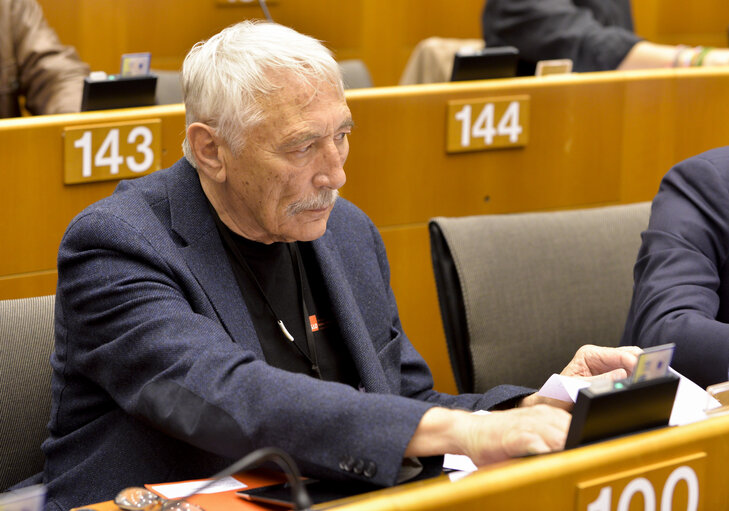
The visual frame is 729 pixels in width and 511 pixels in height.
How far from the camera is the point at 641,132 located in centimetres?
307

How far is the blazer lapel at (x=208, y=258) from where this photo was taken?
59.1 inches

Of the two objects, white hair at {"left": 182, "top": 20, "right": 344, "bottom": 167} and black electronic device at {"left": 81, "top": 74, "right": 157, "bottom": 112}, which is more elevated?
white hair at {"left": 182, "top": 20, "right": 344, "bottom": 167}

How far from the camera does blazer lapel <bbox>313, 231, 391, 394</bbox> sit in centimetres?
164

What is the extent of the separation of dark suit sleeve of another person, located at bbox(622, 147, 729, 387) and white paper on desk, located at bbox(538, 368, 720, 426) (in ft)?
1.09

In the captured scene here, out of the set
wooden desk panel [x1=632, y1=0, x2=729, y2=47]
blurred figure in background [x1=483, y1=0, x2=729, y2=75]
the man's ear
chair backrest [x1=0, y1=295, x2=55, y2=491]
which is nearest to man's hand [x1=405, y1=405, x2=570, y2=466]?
the man's ear

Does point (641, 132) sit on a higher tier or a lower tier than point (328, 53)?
lower

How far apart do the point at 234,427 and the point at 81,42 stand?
355 cm

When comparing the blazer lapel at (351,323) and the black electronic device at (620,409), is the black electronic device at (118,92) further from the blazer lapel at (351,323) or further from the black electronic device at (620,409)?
the black electronic device at (620,409)

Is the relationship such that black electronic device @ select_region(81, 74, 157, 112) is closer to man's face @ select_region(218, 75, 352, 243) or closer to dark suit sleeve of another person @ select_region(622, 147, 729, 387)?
man's face @ select_region(218, 75, 352, 243)

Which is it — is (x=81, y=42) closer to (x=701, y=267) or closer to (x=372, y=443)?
(x=701, y=267)

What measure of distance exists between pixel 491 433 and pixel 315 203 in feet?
1.72

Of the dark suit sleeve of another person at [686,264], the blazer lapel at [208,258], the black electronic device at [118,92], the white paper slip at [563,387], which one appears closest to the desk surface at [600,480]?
the white paper slip at [563,387]

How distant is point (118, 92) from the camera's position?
2.49 metres

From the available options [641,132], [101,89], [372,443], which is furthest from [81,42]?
[372,443]
